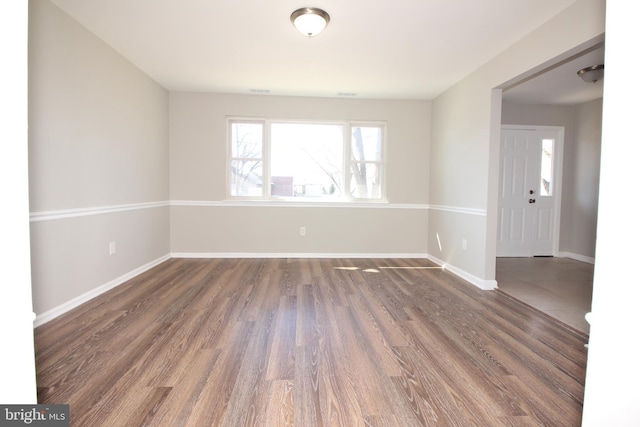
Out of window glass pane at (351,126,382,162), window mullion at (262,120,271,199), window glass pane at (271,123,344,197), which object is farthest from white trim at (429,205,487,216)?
window mullion at (262,120,271,199)

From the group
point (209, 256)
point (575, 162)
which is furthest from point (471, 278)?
point (209, 256)

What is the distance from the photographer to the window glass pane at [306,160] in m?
4.67

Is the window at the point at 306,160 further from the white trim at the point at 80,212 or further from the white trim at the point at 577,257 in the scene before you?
the white trim at the point at 577,257

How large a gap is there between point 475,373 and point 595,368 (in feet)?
3.33

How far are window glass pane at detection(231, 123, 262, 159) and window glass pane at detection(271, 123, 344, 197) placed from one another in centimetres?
22

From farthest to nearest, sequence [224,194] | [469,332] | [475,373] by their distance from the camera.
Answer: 1. [224,194]
2. [469,332]
3. [475,373]

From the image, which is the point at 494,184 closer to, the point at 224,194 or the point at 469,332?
the point at 469,332

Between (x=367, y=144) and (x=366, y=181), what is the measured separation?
60cm

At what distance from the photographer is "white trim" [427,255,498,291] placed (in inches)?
127

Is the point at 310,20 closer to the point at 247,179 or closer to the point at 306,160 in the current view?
the point at 306,160

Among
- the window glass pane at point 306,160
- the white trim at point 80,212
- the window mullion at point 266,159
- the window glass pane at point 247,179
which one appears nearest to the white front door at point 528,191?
the window glass pane at point 306,160

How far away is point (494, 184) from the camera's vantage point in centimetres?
320

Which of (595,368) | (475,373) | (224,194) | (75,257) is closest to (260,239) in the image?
(224,194)

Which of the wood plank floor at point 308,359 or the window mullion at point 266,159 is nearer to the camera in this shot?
the wood plank floor at point 308,359
